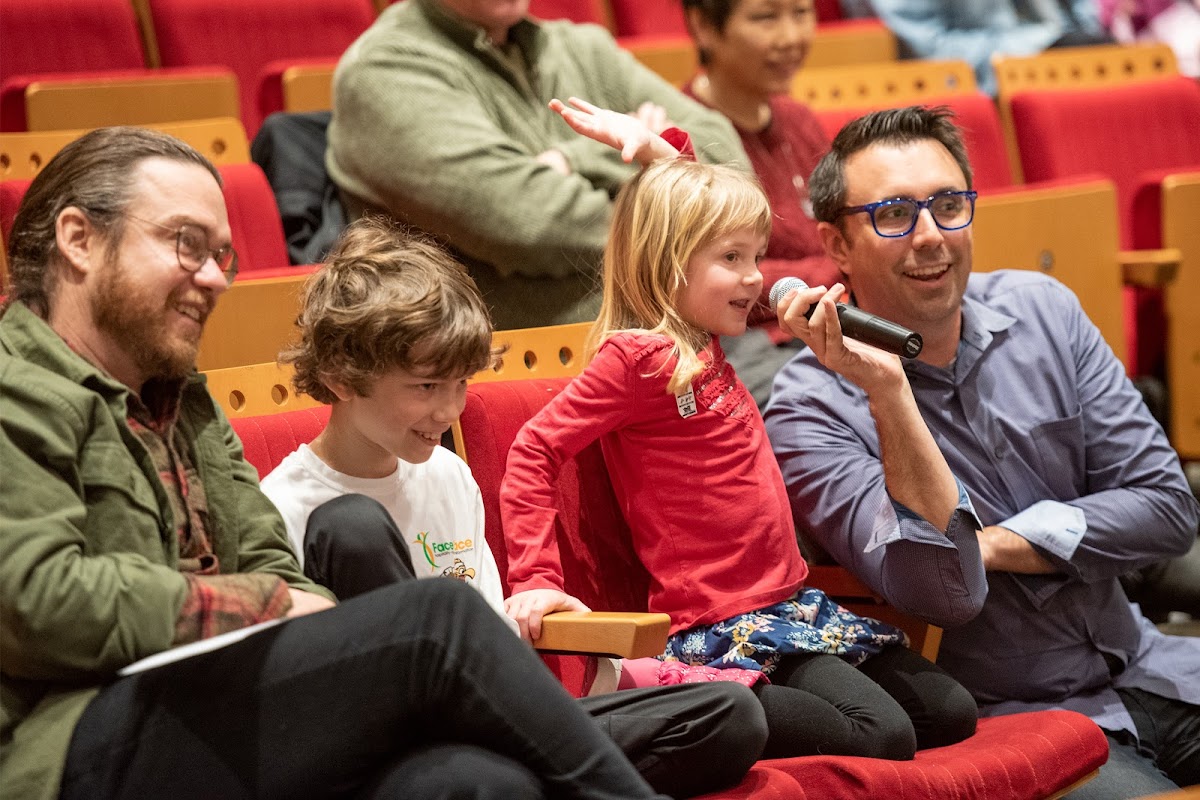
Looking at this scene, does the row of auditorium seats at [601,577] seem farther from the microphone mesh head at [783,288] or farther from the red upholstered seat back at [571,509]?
the microphone mesh head at [783,288]

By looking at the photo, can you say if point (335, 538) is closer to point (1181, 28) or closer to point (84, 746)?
point (84, 746)

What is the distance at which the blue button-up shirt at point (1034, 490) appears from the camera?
1384 millimetres

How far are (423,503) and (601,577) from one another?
0.72ft

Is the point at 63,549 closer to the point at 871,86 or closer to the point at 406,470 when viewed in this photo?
the point at 406,470

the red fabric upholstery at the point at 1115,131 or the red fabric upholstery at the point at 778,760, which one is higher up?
the red fabric upholstery at the point at 1115,131

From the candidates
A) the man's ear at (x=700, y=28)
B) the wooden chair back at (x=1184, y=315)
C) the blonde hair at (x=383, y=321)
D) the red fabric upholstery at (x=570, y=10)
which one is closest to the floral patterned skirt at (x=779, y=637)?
the blonde hair at (x=383, y=321)

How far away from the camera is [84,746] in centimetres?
87

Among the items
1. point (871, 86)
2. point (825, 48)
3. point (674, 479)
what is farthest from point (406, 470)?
point (825, 48)

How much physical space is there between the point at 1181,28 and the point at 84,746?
2.91m

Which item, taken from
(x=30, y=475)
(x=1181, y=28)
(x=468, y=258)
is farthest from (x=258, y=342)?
(x=1181, y=28)

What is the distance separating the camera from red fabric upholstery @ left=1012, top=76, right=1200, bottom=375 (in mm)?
2443

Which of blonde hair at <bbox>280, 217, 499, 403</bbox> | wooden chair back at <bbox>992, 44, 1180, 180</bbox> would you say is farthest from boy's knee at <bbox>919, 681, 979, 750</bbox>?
wooden chair back at <bbox>992, 44, 1180, 180</bbox>

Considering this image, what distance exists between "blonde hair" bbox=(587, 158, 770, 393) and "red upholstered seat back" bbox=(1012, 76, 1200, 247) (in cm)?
125

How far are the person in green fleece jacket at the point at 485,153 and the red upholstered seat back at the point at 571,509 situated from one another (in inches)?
13.1
